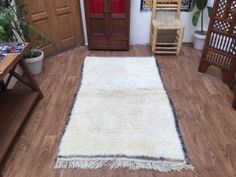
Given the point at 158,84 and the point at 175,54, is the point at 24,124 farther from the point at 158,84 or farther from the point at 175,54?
the point at 175,54

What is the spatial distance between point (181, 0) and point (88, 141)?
2.54 metres

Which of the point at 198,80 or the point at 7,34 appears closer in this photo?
the point at 7,34

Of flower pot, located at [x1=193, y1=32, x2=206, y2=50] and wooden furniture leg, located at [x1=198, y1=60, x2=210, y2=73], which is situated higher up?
flower pot, located at [x1=193, y1=32, x2=206, y2=50]

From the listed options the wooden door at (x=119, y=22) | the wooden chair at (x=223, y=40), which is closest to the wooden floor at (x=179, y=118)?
the wooden chair at (x=223, y=40)

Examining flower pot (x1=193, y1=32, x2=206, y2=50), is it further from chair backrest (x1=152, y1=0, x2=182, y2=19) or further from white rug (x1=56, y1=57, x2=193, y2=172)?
white rug (x1=56, y1=57, x2=193, y2=172)

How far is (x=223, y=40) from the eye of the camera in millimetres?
2410

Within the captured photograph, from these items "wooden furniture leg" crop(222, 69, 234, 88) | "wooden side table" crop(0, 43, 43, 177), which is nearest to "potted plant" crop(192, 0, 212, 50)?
"wooden furniture leg" crop(222, 69, 234, 88)

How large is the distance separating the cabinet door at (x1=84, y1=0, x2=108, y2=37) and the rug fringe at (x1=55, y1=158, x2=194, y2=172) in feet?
7.00

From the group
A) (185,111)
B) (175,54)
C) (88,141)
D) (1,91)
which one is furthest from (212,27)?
(1,91)

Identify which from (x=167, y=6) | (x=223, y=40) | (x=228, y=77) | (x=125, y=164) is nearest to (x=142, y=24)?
(x=167, y=6)

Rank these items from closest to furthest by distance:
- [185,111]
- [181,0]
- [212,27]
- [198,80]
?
[185,111]
[212,27]
[198,80]
[181,0]

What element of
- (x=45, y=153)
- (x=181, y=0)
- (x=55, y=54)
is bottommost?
(x=45, y=153)

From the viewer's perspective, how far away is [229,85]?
251cm

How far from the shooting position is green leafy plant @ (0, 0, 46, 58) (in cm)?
199
